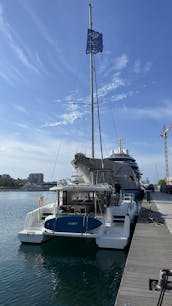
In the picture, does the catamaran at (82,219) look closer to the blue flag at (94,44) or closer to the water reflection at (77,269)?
the water reflection at (77,269)

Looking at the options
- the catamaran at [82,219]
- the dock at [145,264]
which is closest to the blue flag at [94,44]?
the catamaran at [82,219]

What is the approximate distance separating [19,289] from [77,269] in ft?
8.51

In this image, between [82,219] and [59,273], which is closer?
[59,273]

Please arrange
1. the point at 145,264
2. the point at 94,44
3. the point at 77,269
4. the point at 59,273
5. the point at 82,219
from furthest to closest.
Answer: the point at 94,44
the point at 82,219
the point at 77,269
the point at 59,273
the point at 145,264

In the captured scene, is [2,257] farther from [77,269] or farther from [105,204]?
[105,204]

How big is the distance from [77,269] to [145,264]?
298 cm

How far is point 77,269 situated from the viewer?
1012cm

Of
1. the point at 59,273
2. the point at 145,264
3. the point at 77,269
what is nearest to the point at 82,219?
the point at 77,269

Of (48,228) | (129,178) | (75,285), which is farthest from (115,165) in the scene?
(75,285)

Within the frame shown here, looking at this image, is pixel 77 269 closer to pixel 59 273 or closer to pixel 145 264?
pixel 59 273

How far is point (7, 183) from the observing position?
170 meters

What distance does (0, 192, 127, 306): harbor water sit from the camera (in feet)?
24.7

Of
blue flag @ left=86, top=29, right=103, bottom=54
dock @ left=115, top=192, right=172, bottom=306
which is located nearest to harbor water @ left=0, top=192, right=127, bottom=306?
dock @ left=115, top=192, right=172, bottom=306

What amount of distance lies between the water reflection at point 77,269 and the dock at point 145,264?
91cm
